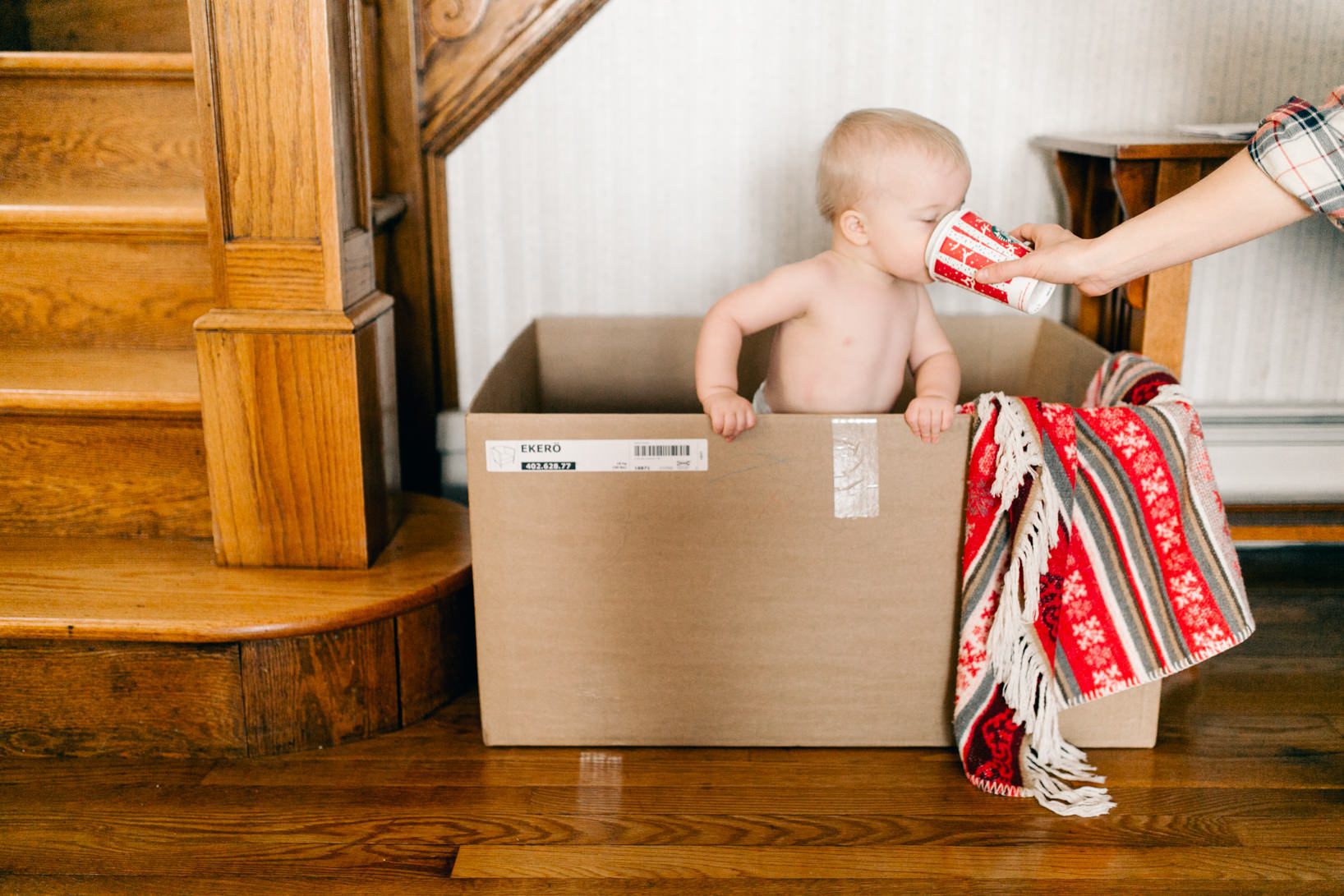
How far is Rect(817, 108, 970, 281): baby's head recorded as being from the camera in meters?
1.24

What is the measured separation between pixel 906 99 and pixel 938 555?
2.75 ft

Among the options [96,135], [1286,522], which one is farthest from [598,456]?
[1286,522]

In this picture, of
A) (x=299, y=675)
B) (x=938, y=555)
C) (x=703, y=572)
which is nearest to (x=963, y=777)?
(x=938, y=555)

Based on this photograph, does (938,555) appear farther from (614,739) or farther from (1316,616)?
(1316,616)

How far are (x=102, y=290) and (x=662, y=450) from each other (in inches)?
33.7

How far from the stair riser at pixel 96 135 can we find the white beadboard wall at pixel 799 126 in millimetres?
386

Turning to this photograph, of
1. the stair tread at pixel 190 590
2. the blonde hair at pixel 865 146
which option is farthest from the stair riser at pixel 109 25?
the blonde hair at pixel 865 146

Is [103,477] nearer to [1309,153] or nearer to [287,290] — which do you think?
[287,290]

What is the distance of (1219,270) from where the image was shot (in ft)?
5.90

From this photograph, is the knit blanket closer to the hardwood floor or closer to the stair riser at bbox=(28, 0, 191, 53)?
the hardwood floor

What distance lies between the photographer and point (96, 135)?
62.2 inches

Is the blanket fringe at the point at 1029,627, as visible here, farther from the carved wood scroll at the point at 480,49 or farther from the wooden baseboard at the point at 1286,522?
the carved wood scroll at the point at 480,49

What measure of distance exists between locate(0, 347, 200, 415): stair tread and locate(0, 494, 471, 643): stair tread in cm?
17

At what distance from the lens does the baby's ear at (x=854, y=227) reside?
1306 mm
